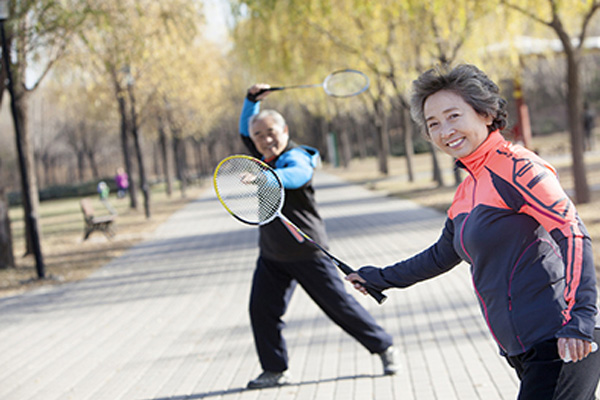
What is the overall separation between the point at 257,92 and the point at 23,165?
810 centimetres

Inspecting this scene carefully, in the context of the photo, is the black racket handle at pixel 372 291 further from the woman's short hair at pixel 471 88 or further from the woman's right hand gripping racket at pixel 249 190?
the woman's short hair at pixel 471 88

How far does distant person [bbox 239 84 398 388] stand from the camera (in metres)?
4.82

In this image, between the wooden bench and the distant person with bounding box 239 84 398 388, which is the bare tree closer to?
the distant person with bounding box 239 84 398 388

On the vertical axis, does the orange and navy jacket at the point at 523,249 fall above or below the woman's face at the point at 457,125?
below

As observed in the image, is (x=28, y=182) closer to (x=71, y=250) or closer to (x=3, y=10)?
(x=3, y=10)

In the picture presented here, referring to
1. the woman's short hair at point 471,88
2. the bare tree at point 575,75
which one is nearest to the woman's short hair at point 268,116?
the woman's short hair at point 471,88

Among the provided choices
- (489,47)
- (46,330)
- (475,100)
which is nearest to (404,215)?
(489,47)

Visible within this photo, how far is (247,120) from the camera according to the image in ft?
17.0

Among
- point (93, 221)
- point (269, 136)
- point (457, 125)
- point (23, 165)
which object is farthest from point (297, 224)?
point (93, 221)

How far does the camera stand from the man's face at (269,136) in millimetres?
4781

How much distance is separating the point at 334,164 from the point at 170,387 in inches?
1753

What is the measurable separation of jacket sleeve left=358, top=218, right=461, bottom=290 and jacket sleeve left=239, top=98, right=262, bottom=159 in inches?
83.1

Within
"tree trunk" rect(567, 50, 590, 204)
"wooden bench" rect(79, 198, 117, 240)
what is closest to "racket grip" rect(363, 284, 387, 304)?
"tree trunk" rect(567, 50, 590, 204)

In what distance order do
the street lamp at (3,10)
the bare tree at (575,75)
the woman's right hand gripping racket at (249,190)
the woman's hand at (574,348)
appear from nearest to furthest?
1. the woman's hand at (574,348)
2. the woman's right hand gripping racket at (249,190)
3. the street lamp at (3,10)
4. the bare tree at (575,75)
